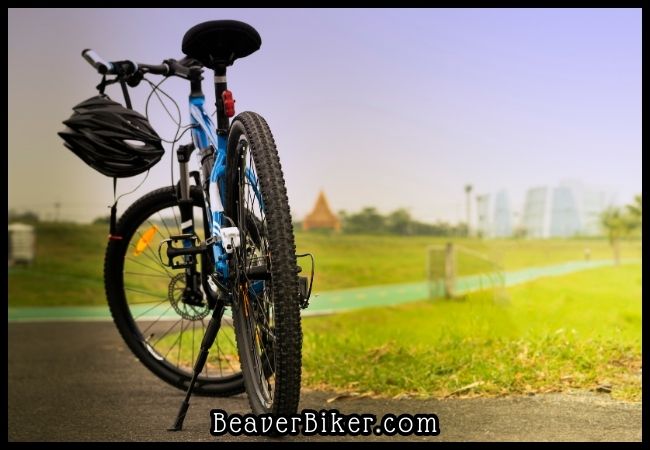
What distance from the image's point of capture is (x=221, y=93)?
112 inches

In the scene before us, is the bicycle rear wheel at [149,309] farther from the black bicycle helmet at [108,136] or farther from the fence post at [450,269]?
the fence post at [450,269]

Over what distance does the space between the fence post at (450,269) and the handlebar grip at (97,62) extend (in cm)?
544

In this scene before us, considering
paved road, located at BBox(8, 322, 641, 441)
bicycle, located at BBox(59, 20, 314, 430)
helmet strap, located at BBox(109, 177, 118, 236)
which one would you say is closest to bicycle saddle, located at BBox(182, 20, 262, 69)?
bicycle, located at BBox(59, 20, 314, 430)

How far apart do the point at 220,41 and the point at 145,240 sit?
118 cm

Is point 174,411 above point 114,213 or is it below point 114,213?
below

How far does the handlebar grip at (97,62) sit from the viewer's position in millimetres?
3025

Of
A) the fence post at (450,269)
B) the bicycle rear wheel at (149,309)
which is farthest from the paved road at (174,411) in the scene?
the fence post at (450,269)

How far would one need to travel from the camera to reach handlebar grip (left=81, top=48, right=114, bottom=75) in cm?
303

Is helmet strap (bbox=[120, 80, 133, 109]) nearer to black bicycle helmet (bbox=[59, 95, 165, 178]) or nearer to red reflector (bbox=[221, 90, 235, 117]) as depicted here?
black bicycle helmet (bbox=[59, 95, 165, 178])

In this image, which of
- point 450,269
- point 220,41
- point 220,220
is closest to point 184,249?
point 220,220

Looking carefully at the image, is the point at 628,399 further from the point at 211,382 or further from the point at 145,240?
the point at 145,240

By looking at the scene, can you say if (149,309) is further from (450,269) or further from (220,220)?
(450,269)

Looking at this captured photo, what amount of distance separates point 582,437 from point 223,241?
1542mm

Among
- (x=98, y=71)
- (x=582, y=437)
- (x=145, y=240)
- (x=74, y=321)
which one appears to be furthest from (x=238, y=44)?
(x=74, y=321)
